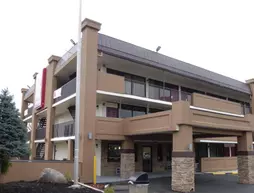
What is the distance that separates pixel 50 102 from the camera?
958 inches

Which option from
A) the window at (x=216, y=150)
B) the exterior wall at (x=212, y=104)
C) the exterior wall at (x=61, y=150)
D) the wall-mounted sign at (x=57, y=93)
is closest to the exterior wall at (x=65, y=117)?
the exterior wall at (x=61, y=150)

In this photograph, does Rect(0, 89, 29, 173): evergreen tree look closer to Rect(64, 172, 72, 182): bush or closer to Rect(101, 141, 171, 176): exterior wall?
Rect(64, 172, 72, 182): bush

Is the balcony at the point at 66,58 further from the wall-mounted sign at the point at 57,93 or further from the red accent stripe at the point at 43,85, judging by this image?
the red accent stripe at the point at 43,85

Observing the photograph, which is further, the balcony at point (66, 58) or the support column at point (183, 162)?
the balcony at point (66, 58)

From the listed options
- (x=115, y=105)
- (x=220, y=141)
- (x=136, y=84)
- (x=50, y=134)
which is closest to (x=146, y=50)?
(x=136, y=84)

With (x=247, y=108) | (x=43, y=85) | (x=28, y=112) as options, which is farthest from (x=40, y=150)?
(x=247, y=108)

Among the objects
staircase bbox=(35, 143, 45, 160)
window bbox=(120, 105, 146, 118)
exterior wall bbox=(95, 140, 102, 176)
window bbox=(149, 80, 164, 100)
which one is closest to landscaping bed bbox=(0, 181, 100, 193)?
exterior wall bbox=(95, 140, 102, 176)

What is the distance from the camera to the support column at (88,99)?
1689 cm

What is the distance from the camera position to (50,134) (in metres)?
23.9

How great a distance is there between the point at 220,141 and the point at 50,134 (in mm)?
17245

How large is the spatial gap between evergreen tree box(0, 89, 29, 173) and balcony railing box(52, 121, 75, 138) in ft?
26.2

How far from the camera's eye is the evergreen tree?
11.1 m

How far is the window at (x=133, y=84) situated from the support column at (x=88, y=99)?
377 cm

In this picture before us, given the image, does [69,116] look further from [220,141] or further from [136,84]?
[220,141]
